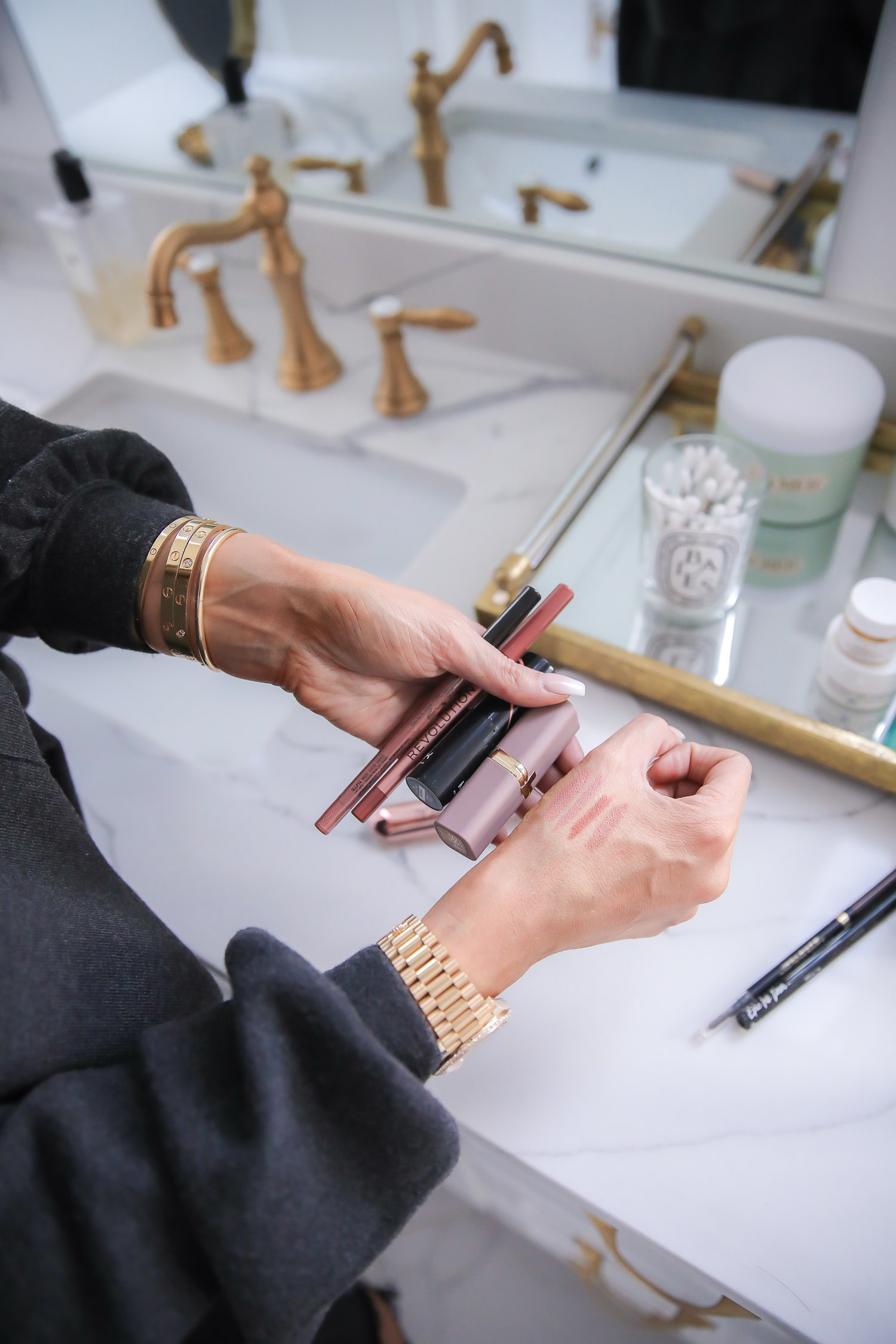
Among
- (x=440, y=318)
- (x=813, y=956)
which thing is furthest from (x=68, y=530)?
(x=813, y=956)

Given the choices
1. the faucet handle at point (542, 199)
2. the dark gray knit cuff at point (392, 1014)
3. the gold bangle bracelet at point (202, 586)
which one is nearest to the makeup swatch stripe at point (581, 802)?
the dark gray knit cuff at point (392, 1014)

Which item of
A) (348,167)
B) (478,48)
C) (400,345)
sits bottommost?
(400,345)

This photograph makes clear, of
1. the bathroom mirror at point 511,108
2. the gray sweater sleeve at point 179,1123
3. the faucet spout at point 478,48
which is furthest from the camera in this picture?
the faucet spout at point 478,48

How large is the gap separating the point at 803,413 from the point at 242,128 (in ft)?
2.37

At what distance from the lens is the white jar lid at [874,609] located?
1.66 feet

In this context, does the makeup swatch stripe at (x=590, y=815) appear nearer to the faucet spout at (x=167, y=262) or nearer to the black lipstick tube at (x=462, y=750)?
the black lipstick tube at (x=462, y=750)

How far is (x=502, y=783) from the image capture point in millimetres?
452

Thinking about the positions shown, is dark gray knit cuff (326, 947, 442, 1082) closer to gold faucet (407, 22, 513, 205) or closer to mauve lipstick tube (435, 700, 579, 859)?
mauve lipstick tube (435, 700, 579, 859)

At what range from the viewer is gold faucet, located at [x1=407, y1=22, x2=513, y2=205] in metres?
0.78

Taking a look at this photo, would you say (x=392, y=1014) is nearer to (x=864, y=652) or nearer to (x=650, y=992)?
(x=650, y=992)

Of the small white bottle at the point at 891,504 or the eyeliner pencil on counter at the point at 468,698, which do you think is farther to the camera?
the small white bottle at the point at 891,504

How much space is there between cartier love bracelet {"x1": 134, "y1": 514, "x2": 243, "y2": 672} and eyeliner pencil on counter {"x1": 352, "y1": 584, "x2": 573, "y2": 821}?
0.51 ft

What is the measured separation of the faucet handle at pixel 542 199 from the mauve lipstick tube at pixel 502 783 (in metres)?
0.57

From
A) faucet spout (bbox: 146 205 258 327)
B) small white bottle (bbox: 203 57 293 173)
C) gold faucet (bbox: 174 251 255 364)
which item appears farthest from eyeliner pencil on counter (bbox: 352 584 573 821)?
small white bottle (bbox: 203 57 293 173)
